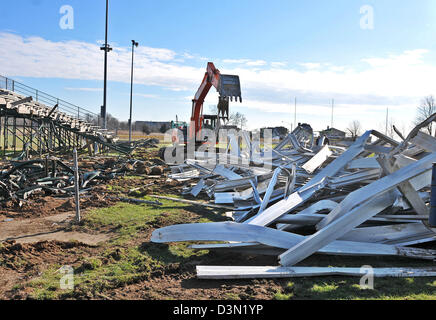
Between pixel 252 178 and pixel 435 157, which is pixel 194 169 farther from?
pixel 435 157

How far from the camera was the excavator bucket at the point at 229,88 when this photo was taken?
49.6 ft

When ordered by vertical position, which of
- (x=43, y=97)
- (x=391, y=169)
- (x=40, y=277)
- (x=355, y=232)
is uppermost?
(x=43, y=97)

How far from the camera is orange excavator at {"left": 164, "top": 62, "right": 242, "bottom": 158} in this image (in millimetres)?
15227

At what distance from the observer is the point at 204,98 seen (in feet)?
63.4

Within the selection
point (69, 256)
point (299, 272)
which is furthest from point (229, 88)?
point (299, 272)

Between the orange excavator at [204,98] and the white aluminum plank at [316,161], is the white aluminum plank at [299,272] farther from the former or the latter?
the orange excavator at [204,98]

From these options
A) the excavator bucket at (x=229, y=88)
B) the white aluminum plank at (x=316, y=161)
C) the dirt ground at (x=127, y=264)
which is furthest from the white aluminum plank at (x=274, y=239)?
the excavator bucket at (x=229, y=88)

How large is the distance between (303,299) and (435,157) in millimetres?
2836

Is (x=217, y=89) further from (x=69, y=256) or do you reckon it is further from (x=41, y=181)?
(x=69, y=256)

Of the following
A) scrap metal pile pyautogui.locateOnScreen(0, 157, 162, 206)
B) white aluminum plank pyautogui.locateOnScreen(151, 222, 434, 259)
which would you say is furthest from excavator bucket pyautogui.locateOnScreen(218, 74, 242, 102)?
white aluminum plank pyautogui.locateOnScreen(151, 222, 434, 259)

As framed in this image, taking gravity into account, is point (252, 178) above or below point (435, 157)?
below

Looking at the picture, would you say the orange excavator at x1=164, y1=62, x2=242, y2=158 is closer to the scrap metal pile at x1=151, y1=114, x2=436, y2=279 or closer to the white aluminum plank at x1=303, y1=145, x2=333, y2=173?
the white aluminum plank at x1=303, y1=145, x2=333, y2=173

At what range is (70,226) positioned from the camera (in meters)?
6.64
